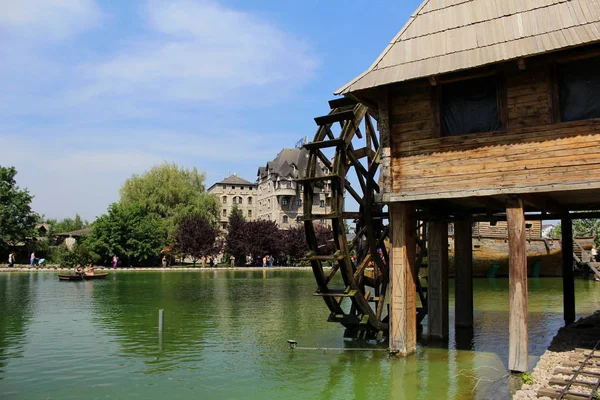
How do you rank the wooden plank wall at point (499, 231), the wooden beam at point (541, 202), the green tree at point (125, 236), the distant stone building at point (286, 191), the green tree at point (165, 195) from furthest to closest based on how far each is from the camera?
1. the distant stone building at point (286, 191)
2. the green tree at point (165, 195)
3. the green tree at point (125, 236)
4. the wooden plank wall at point (499, 231)
5. the wooden beam at point (541, 202)

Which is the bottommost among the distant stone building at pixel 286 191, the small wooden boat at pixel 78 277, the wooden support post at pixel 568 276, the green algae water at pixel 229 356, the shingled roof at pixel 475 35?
the green algae water at pixel 229 356

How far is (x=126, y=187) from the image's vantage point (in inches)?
2685

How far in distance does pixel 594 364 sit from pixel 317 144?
8.53 m

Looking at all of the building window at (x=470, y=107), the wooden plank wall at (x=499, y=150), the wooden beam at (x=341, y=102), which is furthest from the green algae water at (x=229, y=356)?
the wooden beam at (x=341, y=102)

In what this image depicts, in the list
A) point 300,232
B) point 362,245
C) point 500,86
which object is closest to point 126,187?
point 300,232

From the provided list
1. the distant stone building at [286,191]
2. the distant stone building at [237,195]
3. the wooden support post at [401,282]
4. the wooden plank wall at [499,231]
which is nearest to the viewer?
the wooden support post at [401,282]

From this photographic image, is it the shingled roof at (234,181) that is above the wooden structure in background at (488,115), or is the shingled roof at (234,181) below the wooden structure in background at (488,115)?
above

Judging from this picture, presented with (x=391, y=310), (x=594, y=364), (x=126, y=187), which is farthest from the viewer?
(x=126, y=187)

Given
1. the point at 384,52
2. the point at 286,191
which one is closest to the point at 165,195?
the point at 286,191

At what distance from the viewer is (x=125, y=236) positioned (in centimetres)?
5975

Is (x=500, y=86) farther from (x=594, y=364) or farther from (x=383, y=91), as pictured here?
(x=594, y=364)

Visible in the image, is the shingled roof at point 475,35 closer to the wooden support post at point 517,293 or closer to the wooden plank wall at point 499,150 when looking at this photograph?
the wooden plank wall at point 499,150

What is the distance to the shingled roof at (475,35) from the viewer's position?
400 inches

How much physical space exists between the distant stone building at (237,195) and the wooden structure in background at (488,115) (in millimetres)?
91715
